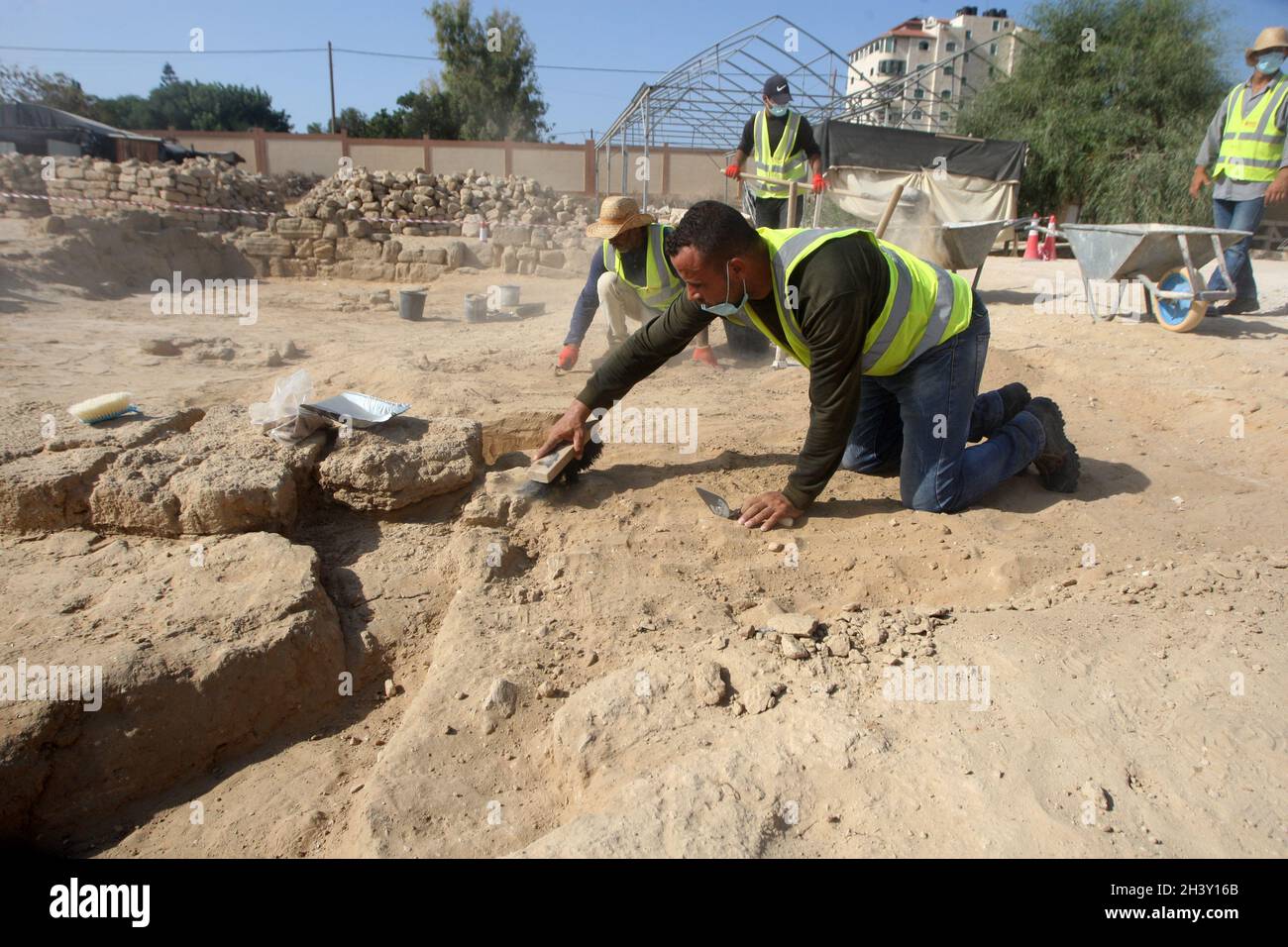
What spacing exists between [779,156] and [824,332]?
14.0 ft

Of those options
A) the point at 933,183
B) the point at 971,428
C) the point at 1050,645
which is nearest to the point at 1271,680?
the point at 1050,645

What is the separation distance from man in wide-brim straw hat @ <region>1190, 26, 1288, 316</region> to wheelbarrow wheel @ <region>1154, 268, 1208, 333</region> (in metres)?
0.23

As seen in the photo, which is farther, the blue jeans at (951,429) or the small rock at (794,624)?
the blue jeans at (951,429)

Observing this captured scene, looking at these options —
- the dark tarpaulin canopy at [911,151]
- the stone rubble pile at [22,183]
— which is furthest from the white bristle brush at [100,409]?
the stone rubble pile at [22,183]

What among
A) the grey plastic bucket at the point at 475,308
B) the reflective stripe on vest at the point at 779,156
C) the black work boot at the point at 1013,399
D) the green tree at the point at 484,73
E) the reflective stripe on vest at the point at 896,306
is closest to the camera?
the reflective stripe on vest at the point at 896,306

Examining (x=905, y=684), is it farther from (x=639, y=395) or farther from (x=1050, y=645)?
(x=639, y=395)

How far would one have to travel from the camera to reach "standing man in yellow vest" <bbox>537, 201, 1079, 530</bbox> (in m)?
2.46

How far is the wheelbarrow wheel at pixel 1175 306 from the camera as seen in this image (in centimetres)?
561

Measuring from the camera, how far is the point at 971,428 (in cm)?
328

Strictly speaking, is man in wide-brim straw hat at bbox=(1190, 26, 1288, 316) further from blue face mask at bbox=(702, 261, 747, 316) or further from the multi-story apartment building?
the multi-story apartment building

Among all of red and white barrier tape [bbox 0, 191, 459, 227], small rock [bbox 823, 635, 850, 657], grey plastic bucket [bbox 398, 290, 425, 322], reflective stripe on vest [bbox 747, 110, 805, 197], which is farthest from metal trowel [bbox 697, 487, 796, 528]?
red and white barrier tape [bbox 0, 191, 459, 227]

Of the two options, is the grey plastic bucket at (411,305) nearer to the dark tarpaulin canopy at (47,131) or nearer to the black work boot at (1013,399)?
the black work boot at (1013,399)

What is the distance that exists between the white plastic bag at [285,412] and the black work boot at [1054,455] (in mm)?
2915
